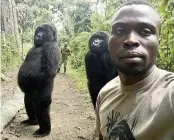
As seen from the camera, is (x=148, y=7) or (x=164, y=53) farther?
(x=164, y=53)

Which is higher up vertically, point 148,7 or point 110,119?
point 148,7

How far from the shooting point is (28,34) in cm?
1772

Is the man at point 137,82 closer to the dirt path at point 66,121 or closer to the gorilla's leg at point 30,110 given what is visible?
the gorilla's leg at point 30,110

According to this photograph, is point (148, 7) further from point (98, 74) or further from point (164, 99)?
point (98, 74)

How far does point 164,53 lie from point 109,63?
50.8 inches

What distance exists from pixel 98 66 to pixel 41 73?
0.78m

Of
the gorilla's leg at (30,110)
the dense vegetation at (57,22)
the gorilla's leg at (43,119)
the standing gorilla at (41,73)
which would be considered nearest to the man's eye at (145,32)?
the standing gorilla at (41,73)

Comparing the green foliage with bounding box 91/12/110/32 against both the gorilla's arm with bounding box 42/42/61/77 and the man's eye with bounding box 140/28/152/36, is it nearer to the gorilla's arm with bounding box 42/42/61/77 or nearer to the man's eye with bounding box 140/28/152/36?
the gorilla's arm with bounding box 42/42/61/77

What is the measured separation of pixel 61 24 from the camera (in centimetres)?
1864

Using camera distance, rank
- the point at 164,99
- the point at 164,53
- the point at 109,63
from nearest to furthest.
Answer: the point at 164,99 → the point at 164,53 → the point at 109,63

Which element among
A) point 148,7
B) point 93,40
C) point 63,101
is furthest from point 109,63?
point 63,101

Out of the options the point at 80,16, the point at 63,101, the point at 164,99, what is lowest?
the point at 63,101

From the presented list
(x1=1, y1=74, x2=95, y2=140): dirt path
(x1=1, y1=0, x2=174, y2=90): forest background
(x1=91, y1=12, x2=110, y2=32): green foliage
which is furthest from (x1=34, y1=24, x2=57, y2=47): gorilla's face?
(x1=91, y1=12, x2=110, y2=32): green foliage

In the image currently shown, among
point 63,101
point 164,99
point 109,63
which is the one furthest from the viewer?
point 63,101
